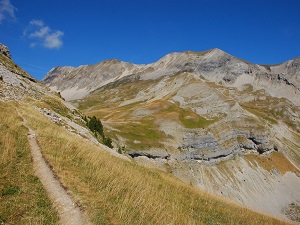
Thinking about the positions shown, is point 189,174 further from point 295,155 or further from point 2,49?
point 295,155

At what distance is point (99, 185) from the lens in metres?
14.5

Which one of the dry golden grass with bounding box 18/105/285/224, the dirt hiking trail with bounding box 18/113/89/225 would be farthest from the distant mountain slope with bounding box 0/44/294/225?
the dirt hiking trail with bounding box 18/113/89/225

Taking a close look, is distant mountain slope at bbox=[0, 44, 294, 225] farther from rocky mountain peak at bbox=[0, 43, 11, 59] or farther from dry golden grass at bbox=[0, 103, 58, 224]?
rocky mountain peak at bbox=[0, 43, 11, 59]

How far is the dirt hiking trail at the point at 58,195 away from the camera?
1120 centimetres

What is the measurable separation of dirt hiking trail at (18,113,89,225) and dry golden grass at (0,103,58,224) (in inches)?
10.5

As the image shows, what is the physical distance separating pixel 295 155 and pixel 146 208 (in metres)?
179

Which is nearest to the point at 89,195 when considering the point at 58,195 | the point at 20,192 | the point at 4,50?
the point at 58,195

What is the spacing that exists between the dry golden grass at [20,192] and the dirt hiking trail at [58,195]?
0.27 m

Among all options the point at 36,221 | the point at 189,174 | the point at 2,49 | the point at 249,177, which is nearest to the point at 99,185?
the point at 36,221

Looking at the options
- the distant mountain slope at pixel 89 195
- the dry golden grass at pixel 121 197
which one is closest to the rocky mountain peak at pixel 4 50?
the distant mountain slope at pixel 89 195

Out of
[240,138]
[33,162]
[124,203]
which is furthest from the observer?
[240,138]

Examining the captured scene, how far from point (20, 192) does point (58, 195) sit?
5.26 ft

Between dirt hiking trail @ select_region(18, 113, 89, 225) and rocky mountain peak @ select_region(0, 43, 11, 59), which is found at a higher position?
rocky mountain peak @ select_region(0, 43, 11, 59)

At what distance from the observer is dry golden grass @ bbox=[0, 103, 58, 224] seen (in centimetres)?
1072
